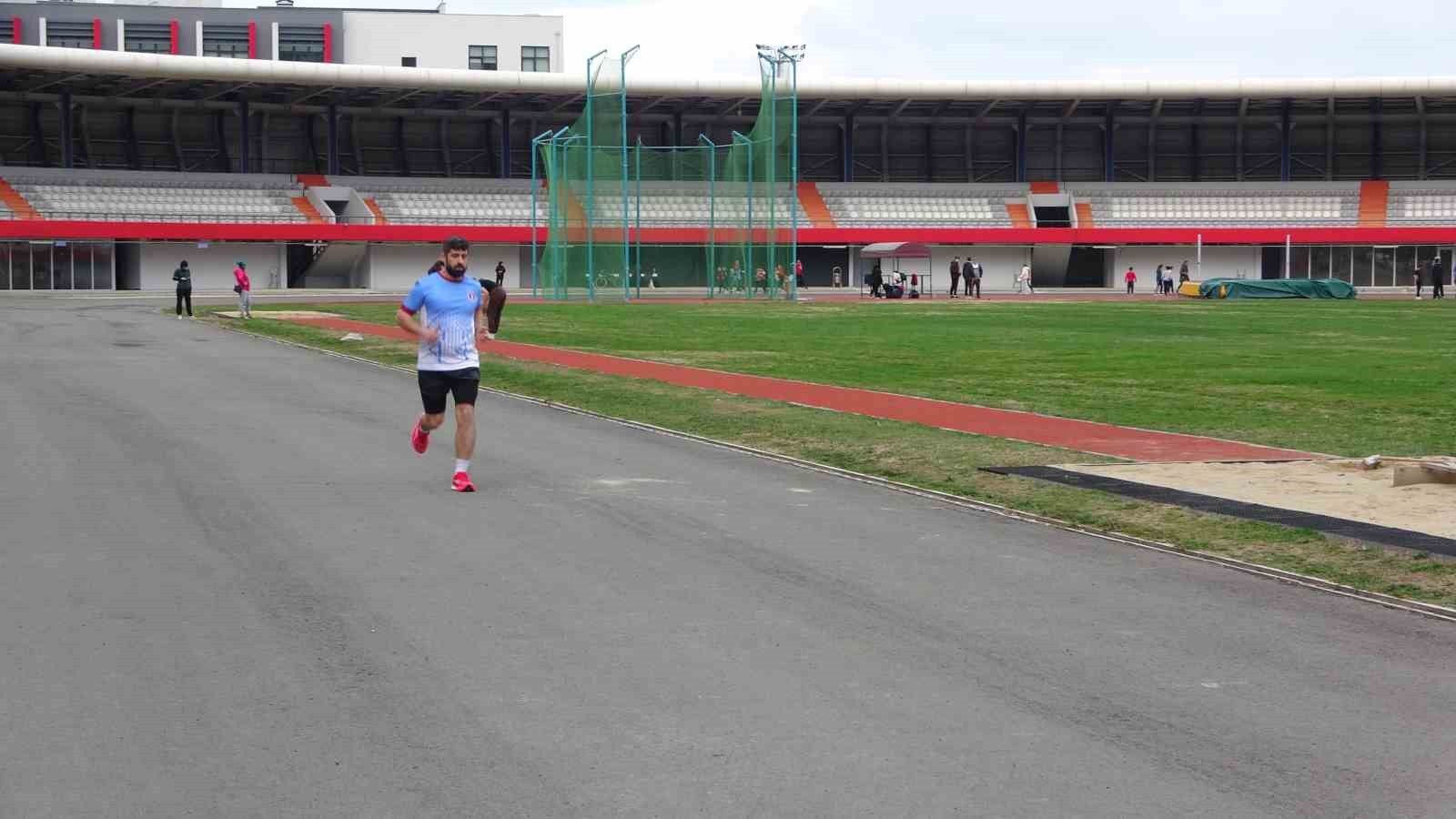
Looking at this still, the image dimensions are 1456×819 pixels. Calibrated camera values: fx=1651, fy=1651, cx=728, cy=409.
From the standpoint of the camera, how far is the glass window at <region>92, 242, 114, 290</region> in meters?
66.4

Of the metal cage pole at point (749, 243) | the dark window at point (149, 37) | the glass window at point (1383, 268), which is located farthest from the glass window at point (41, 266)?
the glass window at point (1383, 268)

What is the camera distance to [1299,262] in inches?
2953

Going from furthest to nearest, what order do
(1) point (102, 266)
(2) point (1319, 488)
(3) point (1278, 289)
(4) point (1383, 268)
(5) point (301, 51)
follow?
(5) point (301, 51)
(4) point (1383, 268)
(1) point (102, 266)
(3) point (1278, 289)
(2) point (1319, 488)

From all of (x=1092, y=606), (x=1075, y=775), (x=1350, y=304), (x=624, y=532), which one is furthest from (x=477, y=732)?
(x=1350, y=304)

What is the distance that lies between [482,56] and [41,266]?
116ft

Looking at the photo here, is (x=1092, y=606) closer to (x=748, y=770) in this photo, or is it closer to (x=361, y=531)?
(x=748, y=770)

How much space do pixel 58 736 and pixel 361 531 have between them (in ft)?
14.3

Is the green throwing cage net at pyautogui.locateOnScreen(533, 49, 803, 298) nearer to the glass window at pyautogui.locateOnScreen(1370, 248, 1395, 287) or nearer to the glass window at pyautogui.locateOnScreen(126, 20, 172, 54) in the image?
the glass window at pyautogui.locateOnScreen(1370, 248, 1395, 287)

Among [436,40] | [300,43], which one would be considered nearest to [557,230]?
[436,40]

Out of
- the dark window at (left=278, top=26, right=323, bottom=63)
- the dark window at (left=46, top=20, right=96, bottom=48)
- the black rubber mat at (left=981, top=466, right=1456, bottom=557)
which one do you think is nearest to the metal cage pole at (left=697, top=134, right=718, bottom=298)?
the black rubber mat at (left=981, top=466, right=1456, bottom=557)

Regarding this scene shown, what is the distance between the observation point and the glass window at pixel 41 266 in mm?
65188

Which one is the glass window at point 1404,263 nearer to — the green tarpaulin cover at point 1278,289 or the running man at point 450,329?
the green tarpaulin cover at point 1278,289

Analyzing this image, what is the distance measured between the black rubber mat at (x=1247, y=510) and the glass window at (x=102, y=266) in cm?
6019

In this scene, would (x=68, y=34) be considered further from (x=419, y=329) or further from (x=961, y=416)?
(x=419, y=329)
